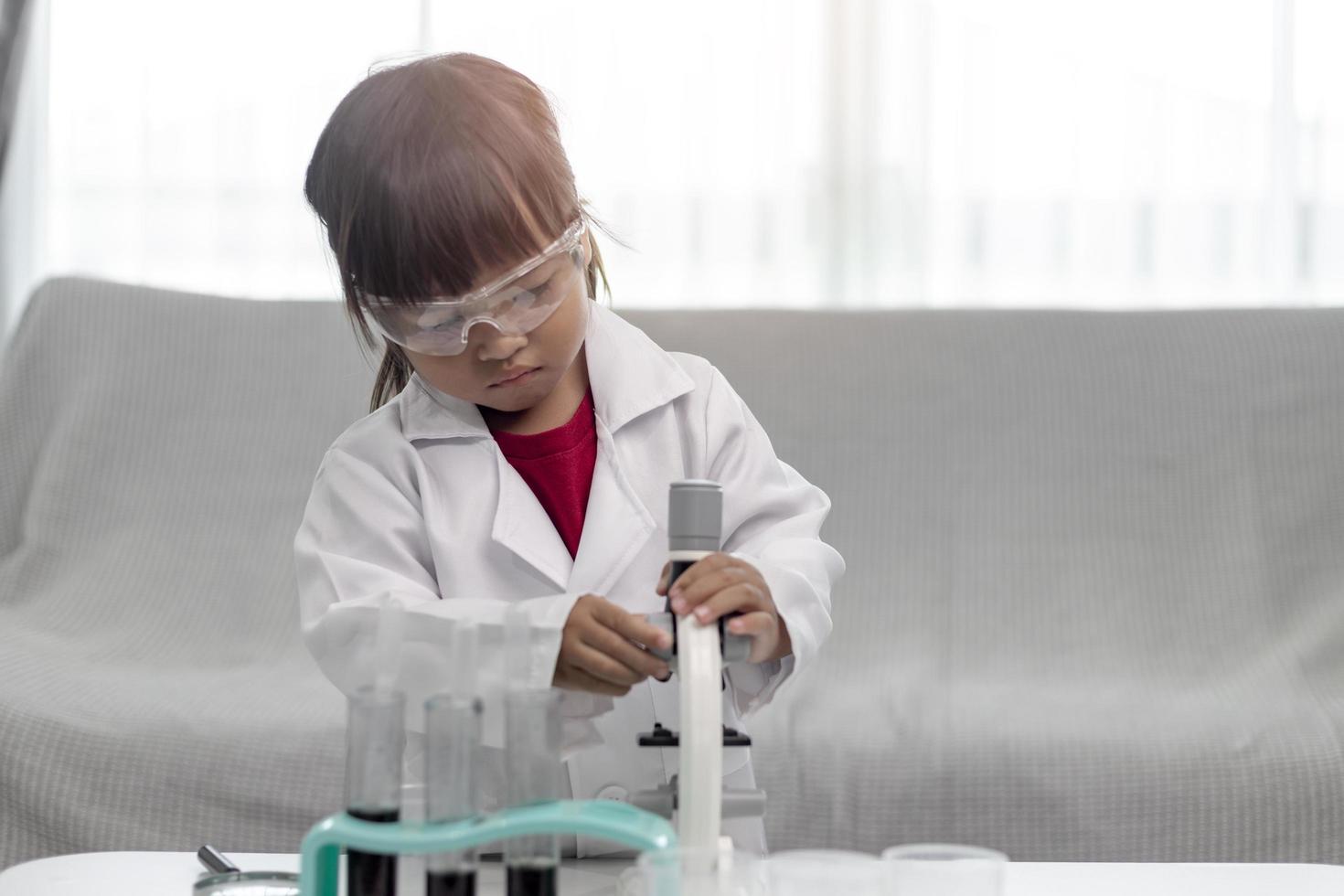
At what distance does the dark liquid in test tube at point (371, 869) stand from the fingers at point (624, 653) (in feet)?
0.59

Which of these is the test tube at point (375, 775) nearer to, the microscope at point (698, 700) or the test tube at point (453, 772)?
the test tube at point (453, 772)

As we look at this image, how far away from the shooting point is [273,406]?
86.4 inches

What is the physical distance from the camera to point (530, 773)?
679mm

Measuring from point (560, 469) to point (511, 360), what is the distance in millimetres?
155

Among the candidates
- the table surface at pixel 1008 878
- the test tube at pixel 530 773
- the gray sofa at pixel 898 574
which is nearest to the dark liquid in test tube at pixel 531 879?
the test tube at pixel 530 773

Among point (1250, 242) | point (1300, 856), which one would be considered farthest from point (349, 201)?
point (1250, 242)

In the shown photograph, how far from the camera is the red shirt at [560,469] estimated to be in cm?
116

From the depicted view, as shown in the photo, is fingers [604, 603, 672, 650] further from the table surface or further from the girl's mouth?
the girl's mouth

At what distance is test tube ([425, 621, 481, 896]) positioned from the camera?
662 millimetres

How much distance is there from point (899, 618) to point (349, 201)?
122 cm

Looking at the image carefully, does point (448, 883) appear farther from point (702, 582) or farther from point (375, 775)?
point (702, 582)

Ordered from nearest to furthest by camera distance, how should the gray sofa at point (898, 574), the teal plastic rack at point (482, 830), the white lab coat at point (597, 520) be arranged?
1. the teal plastic rack at point (482, 830)
2. the white lab coat at point (597, 520)
3. the gray sofa at point (898, 574)

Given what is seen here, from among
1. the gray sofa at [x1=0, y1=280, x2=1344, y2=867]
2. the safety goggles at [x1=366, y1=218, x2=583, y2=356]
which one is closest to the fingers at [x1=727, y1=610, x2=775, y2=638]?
the safety goggles at [x1=366, y1=218, x2=583, y2=356]

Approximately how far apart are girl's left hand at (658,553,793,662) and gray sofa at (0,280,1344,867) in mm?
789
